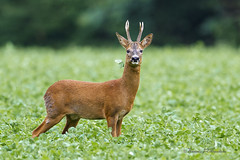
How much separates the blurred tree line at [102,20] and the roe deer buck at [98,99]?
22645mm

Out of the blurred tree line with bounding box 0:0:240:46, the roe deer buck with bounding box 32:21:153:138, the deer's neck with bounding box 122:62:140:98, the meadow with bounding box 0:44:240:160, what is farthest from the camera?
the blurred tree line with bounding box 0:0:240:46

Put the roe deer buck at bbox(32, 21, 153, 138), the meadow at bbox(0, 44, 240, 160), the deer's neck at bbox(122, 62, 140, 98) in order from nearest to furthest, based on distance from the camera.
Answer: the meadow at bbox(0, 44, 240, 160)
the roe deer buck at bbox(32, 21, 153, 138)
the deer's neck at bbox(122, 62, 140, 98)

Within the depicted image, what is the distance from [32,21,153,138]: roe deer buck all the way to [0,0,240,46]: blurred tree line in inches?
892

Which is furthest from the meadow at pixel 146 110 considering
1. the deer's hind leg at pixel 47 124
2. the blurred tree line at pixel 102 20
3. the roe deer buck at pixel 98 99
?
the blurred tree line at pixel 102 20

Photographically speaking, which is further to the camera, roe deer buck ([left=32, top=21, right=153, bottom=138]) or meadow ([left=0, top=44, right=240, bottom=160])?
roe deer buck ([left=32, top=21, right=153, bottom=138])

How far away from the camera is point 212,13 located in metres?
32.2

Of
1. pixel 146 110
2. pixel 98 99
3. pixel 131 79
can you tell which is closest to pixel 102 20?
pixel 146 110

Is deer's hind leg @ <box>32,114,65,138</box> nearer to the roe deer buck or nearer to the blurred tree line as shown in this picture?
the roe deer buck

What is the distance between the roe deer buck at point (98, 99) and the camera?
21.7ft

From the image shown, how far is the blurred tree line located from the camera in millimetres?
29953

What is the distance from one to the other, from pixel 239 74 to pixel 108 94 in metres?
8.12

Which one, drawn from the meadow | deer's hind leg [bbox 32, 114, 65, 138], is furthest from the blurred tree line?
deer's hind leg [bbox 32, 114, 65, 138]

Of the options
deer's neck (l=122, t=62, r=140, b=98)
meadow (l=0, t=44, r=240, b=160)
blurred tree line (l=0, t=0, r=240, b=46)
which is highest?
blurred tree line (l=0, t=0, r=240, b=46)

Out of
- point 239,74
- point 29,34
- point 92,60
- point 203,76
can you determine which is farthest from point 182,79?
point 29,34
